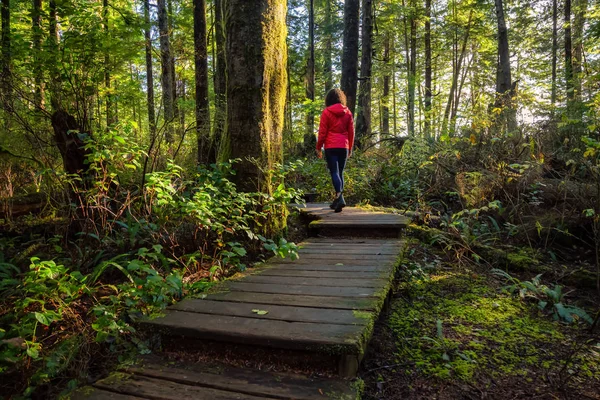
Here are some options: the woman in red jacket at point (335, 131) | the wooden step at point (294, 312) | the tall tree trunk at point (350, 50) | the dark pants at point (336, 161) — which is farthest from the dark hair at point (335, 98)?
the tall tree trunk at point (350, 50)

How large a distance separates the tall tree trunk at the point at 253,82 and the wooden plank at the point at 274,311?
6.11 feet

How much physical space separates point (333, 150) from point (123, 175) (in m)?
3.69

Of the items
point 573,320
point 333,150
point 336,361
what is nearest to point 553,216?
point 573,320

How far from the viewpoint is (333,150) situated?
6793mm

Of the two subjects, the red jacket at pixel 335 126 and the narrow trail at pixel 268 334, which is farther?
the red jacket at pixel 335 126

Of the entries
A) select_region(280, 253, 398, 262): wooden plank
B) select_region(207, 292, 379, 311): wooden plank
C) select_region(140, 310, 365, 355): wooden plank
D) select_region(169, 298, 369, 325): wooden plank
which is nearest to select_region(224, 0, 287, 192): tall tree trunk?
select_region(280, 253, 398, 262): wooden plank

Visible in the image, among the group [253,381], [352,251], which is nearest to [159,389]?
[253,381]

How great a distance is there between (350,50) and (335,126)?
6.08 meters

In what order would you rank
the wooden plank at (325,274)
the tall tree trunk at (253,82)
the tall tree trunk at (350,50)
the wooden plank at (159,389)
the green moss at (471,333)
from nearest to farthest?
the wooden plank at (159,389)
the green moss at (471,333)
the wooden plank at (325,274)
the tall tree trunk at (253,82)
the tall tree trunk at (350,50)

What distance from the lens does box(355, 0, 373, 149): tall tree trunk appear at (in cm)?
1265

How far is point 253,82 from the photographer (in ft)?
14.0

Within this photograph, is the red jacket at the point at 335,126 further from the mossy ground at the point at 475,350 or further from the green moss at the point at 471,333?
the mossy ground at the point at 475,350

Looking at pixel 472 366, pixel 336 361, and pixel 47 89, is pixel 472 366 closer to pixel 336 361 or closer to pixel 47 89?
pixel 336 361

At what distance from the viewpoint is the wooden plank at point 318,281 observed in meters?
3.18
